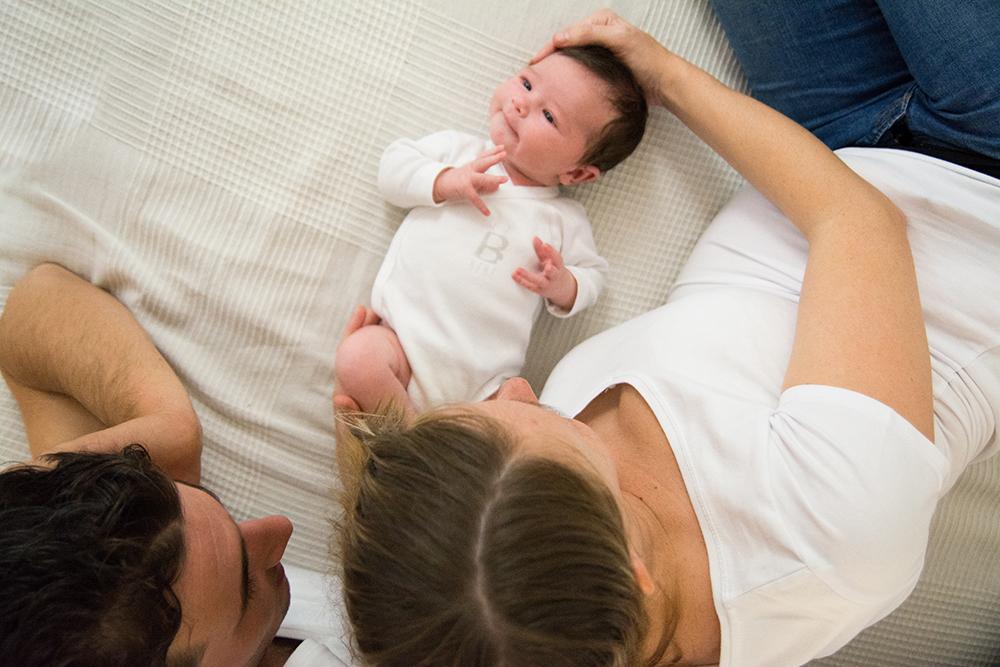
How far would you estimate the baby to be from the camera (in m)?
1.17

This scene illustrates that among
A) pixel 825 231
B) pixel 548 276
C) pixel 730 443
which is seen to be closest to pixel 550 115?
pixel 548 276

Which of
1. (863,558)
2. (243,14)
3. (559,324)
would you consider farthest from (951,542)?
(243,14)

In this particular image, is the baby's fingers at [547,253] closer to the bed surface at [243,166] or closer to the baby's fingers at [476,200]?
the baby's fingers at [476,200]

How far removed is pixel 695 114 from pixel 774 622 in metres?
0.73

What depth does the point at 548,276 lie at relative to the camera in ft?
3.92

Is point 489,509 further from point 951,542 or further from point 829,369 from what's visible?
point 951,542

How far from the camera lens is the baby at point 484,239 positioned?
1174mm

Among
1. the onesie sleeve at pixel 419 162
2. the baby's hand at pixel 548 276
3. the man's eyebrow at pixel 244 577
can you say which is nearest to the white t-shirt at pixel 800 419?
the baby's hand at pixel 548 276

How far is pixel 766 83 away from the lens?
1.24 metres

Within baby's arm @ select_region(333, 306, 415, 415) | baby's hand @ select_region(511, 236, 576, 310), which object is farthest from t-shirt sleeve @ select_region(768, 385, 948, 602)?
baby's arm @ select_region(333, 306, 415, 415)

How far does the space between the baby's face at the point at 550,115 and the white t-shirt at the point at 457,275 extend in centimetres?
5

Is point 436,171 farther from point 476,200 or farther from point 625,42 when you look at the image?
point 625,42

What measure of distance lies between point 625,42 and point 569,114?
15cm

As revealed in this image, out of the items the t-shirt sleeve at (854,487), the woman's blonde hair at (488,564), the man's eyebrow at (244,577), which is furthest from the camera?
the man's eyebrow at (244,577)
